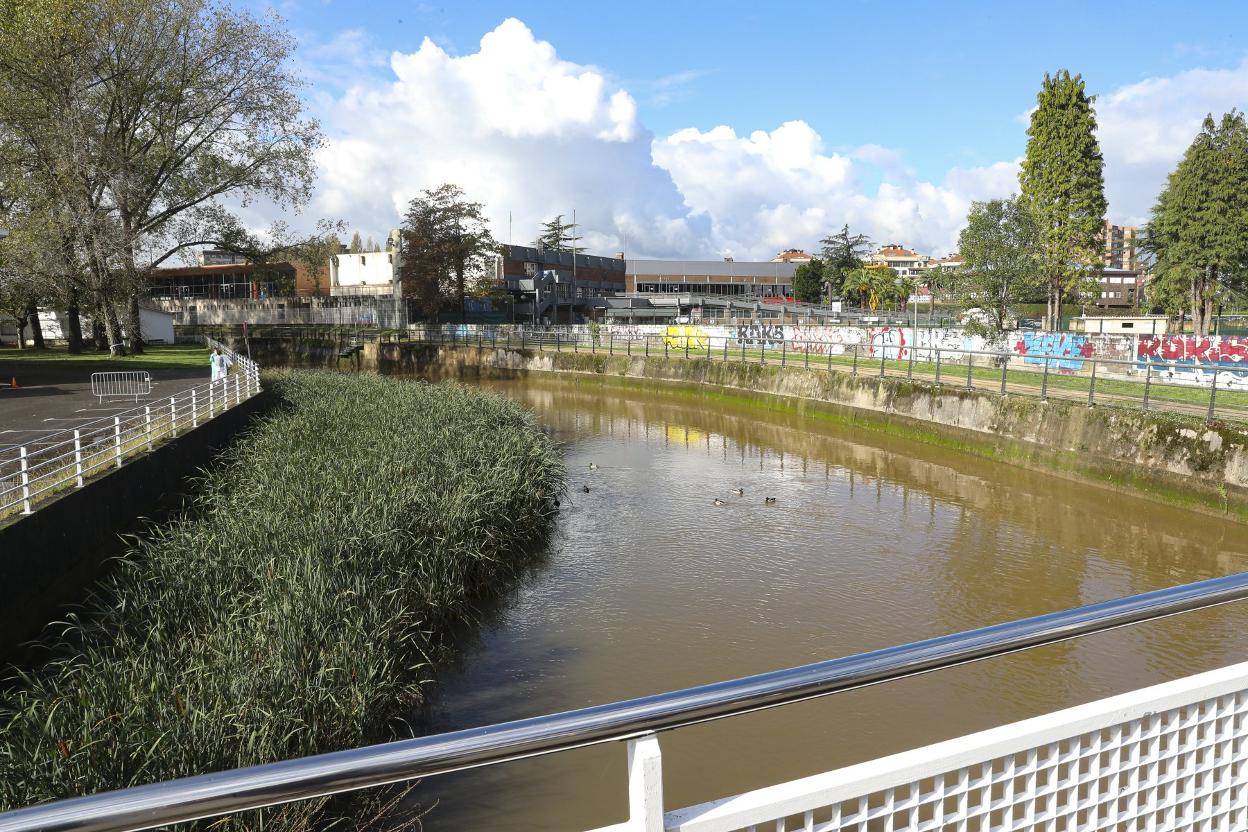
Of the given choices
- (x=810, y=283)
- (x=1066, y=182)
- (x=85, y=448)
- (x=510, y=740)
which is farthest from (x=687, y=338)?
(x=810, y=283)

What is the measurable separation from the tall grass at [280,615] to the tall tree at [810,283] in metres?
88.5

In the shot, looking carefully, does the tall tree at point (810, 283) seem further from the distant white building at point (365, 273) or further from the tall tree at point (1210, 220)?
the tall tree at point (1210, 220)

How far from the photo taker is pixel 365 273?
2813 inches

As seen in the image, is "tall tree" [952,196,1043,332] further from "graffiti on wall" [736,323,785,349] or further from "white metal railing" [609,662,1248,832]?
"white metal railing" [609,662,1248,832]

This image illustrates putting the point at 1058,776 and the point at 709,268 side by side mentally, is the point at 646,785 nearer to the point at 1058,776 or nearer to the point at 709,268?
the point at 1058,776

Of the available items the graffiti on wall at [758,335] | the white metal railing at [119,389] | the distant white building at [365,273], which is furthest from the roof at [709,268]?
the white metal railing at [119,389]

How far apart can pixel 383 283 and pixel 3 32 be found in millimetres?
44526

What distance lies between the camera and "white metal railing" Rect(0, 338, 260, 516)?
784 centimetres

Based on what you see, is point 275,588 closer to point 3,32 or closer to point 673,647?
point 673,647

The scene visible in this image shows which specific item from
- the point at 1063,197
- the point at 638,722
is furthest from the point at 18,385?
the point at 1063,197

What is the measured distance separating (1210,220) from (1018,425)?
28.1 m

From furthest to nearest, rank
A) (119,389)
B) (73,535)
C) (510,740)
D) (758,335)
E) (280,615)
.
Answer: (758,335)
(119,389)
(73,535)
(280,615)
(510,740)

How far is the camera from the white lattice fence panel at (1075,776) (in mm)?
1731

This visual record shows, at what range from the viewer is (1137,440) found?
1435 cm
